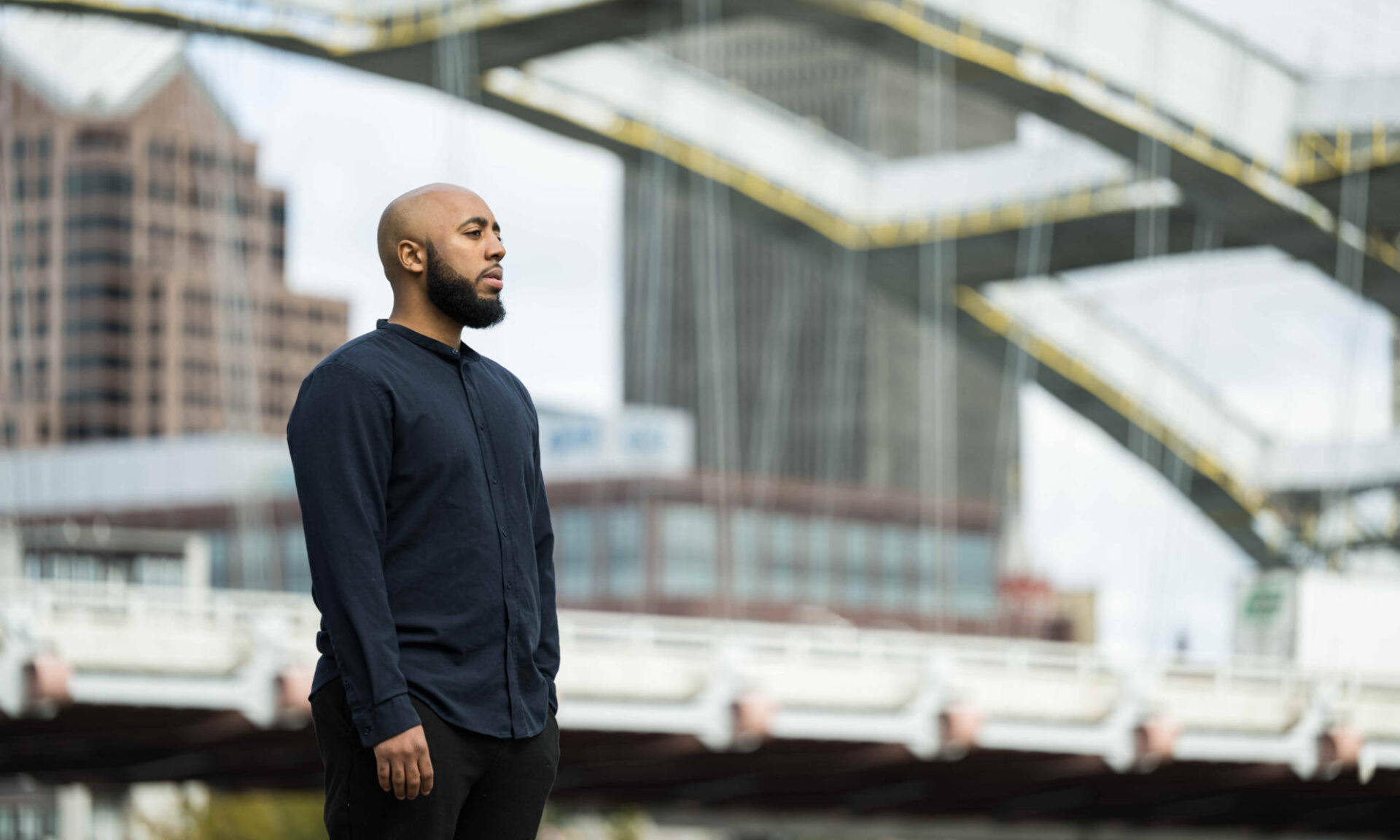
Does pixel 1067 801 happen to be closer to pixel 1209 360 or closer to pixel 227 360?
pixel 1209 360

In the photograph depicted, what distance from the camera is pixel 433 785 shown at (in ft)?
13.5

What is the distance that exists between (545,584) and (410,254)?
0.73m

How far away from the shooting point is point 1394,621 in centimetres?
4434

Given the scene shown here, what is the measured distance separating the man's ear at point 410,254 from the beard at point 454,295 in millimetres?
21

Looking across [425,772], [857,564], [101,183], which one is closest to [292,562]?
[101,183]

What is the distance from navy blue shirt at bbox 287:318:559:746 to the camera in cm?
411

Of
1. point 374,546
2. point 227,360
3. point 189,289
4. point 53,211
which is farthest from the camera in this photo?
point 189,289

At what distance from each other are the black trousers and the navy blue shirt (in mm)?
42

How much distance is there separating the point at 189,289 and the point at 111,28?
164ft

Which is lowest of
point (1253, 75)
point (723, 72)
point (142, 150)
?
point (1253, 75)

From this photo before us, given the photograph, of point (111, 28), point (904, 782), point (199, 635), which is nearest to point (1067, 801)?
point (904, 782)

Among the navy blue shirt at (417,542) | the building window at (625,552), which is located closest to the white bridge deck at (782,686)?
the navy blue shirt at (417,542)

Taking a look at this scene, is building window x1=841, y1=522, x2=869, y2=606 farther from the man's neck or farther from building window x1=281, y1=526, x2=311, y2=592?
the man's neck

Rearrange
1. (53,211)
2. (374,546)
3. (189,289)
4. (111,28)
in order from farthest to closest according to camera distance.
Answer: (189,289) → (53,211) → (111,28) → (374,546)
